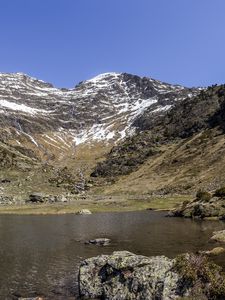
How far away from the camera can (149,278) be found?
32844mm

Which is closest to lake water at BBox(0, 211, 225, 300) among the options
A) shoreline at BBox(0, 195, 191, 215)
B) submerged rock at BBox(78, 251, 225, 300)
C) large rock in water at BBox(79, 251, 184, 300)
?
large rock in water at BBox(79, 251, 184, 300)

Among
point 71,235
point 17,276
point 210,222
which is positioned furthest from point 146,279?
point 210,222

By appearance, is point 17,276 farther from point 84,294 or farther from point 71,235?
point 71,235

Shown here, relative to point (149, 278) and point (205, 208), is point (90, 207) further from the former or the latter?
point (149, 278)

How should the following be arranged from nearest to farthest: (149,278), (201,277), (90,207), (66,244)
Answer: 1. (201,277)
2. (149,278)
3. (66,244)
4. (90,207)

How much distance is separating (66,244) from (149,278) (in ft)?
111

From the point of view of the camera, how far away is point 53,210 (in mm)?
130250

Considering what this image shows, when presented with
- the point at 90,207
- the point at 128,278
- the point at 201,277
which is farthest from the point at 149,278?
the point at 90,207

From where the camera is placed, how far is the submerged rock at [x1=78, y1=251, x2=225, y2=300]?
101 feet

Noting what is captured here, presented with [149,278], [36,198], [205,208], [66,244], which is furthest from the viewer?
[36,198]

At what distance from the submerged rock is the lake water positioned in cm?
274

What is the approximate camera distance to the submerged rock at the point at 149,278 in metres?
30.8

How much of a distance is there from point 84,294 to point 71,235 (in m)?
40.5

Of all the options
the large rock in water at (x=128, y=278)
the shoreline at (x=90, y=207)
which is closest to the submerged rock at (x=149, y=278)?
the large rock in water at (x=128, y=278)
